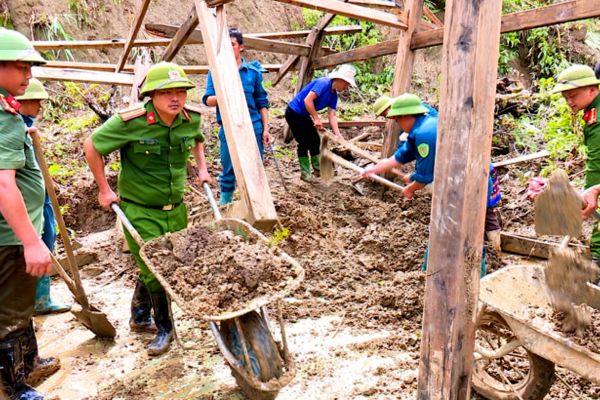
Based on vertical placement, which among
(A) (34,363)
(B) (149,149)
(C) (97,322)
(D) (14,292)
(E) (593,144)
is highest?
(B) (149,149)

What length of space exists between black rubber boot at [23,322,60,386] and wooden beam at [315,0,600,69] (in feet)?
15.8

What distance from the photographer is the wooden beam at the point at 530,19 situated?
4.39 m

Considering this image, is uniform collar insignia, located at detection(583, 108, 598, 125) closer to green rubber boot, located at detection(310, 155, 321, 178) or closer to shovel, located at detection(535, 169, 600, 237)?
shovel, located at detection(535, 169, 600, 237)

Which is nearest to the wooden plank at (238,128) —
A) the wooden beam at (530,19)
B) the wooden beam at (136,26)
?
the wooden beam at (136,26)

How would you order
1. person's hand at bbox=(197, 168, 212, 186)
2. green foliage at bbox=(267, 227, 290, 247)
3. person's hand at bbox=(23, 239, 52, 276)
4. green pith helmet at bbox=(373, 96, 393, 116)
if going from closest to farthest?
1. person's hand at bbox=(23, 239, 52, 276)
2. person's hand at bbox=(197, 168, 212, 186)
3. green foliage at bbox=(267, 227, 290, 247)
4. green pith helmet at bbox=(373, 96, 393, 116)

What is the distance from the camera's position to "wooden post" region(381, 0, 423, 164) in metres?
6.18

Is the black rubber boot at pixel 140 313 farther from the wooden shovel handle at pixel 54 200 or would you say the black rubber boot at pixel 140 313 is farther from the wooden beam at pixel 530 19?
the wooden beam at pixel 530 19

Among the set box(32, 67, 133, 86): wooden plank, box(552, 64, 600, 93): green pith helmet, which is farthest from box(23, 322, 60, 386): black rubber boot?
box(552, 64, 600, 93): green pith helmet

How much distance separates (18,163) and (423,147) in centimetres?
300

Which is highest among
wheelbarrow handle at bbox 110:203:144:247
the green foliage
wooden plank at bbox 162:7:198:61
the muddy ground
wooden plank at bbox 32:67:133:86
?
wooden plank at bbox 162:7:198:61

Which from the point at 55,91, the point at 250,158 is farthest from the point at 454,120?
the point at 55,91

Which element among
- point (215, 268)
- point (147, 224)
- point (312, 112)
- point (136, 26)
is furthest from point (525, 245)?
point (136, 26)

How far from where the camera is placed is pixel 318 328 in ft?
13.3

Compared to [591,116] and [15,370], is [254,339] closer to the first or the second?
[15,370]
